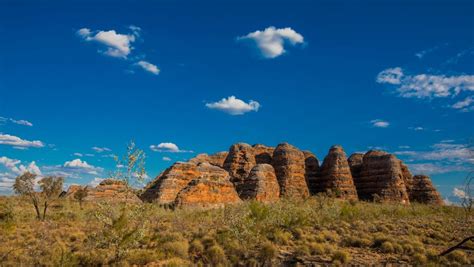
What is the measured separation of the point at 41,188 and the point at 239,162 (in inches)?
933

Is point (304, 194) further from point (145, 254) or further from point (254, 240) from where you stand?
point (145, 254)

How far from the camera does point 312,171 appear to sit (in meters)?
49.0

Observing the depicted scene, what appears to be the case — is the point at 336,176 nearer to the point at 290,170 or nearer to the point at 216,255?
the point at 290,170

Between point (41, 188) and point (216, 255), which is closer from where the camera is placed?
point (216, 255)

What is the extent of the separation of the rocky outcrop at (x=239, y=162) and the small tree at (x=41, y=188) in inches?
803

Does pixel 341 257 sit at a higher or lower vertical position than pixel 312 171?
lower

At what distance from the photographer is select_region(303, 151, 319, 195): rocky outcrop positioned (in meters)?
47.1

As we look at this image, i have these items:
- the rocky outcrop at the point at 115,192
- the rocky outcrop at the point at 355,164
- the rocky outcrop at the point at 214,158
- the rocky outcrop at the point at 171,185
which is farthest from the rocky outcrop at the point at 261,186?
the rocky outcrop at the point at 355,164

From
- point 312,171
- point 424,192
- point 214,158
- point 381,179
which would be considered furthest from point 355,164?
point 214,158

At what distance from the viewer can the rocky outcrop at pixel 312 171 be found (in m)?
47.1

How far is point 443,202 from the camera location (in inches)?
1716

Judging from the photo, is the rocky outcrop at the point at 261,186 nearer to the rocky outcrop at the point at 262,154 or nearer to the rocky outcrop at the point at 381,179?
the rocky outcrop at the point at 262,154

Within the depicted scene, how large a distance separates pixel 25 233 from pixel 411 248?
17526mm

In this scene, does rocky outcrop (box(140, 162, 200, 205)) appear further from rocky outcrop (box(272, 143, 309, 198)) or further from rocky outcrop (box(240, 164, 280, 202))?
rocky outcrop (box(272, 143, 309, 198))
